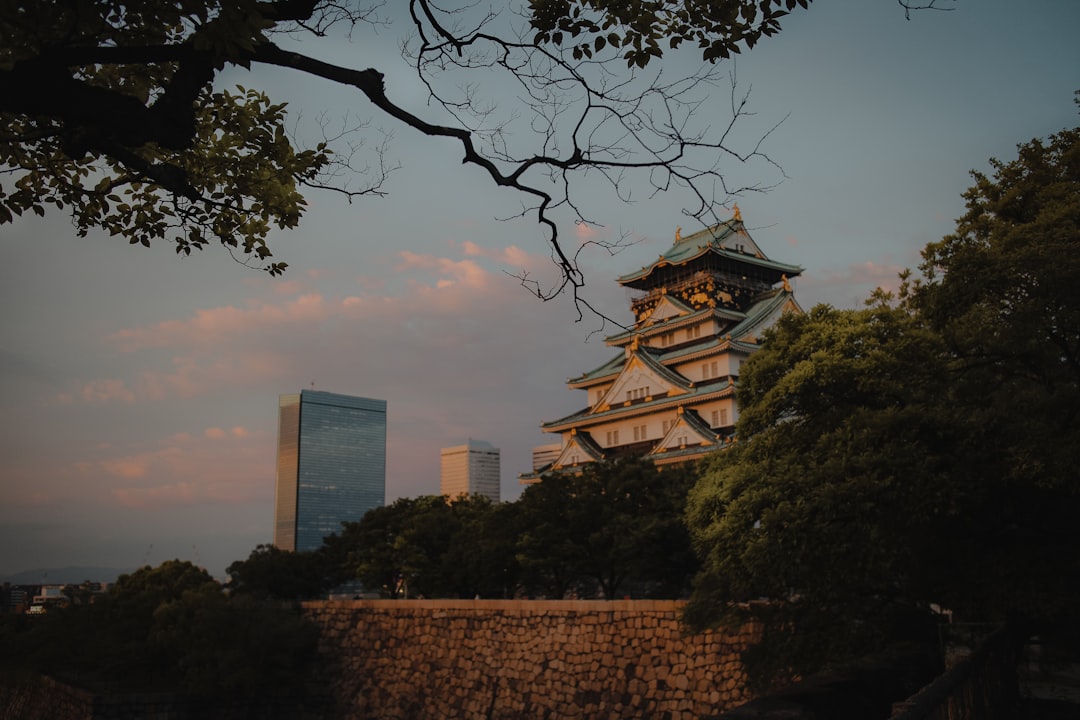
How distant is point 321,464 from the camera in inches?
7392

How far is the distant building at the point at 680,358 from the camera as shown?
36.0 meters

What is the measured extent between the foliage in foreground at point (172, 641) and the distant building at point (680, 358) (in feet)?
44.0

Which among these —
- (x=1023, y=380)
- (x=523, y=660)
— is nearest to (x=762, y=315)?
(x=523, y=660)

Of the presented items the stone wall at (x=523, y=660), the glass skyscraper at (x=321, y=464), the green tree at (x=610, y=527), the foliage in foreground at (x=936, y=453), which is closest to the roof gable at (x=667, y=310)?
the green tree at (x=610, y=527)

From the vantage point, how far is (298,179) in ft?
18.9

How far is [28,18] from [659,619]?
17.1 m

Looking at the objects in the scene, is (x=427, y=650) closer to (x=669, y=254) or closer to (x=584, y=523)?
(x=584, y=523)

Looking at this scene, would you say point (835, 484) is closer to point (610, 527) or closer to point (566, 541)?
point (610, 527)

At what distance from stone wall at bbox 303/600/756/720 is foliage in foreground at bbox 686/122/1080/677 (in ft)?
14.0

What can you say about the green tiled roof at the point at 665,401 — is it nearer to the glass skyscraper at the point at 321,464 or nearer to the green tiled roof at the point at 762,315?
the green tiled roof at the point at 762,315

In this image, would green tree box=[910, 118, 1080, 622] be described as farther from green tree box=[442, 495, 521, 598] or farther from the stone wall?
green tree box=[442, 495, 521, 598]

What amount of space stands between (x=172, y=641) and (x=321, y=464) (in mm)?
164672

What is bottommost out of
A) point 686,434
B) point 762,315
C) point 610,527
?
point 610,527

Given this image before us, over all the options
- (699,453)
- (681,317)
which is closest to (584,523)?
(699,453)
